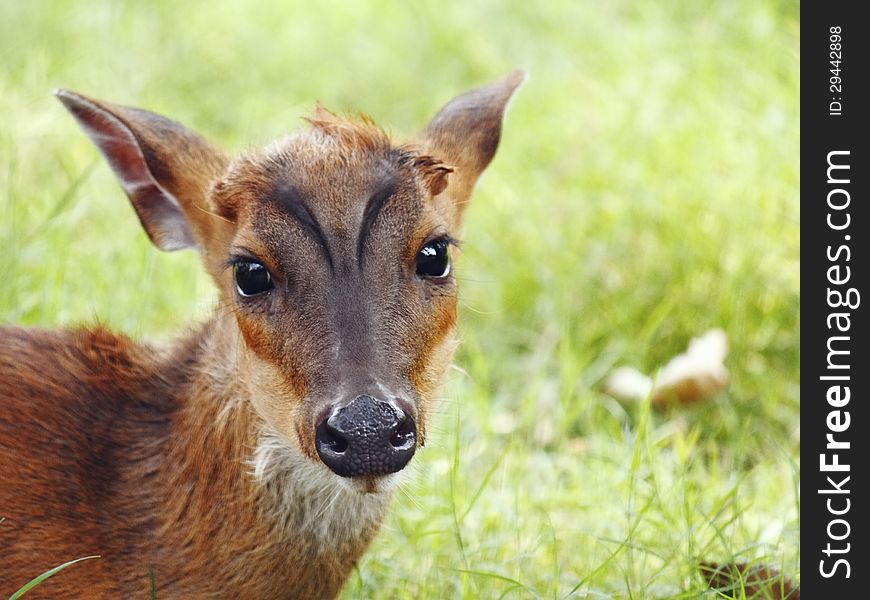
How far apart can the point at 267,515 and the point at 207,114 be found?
480 cm

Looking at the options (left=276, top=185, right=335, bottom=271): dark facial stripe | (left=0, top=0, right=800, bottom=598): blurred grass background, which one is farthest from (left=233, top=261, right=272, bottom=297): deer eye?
(left=0, top=0, right=800, bottom=598): blurred grass background

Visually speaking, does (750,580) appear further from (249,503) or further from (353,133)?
(353,133)

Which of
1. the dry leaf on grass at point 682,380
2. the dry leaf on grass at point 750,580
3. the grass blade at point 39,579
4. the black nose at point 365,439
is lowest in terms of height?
the grass blade at point 39,579

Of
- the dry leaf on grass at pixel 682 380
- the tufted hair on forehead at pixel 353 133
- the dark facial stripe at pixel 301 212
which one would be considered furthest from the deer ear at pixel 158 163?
the dry leaf on grass at pixel 682 380

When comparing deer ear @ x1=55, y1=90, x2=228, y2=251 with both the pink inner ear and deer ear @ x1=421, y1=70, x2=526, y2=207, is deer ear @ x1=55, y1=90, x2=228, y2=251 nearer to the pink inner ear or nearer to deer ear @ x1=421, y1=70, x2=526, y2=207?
the pink inner ear

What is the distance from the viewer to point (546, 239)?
7.66m

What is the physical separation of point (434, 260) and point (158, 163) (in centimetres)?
103

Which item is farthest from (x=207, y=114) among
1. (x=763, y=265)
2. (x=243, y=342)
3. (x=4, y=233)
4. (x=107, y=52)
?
(x=243, y=342)

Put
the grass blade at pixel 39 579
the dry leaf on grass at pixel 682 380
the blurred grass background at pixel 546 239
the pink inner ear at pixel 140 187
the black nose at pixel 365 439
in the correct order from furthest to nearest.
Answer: the dry leaf on grass at pixel 682 380
the blurred grass background at pixel 546 239
the pink inner ear at pixel 140 187
the grass blade at pixel 39 579
the black nose at pixel 365 439

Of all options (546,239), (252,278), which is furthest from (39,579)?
(546,239)

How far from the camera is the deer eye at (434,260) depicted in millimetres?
4523

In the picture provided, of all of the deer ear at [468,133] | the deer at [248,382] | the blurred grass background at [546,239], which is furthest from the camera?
the blurred grass background at [546,239]
